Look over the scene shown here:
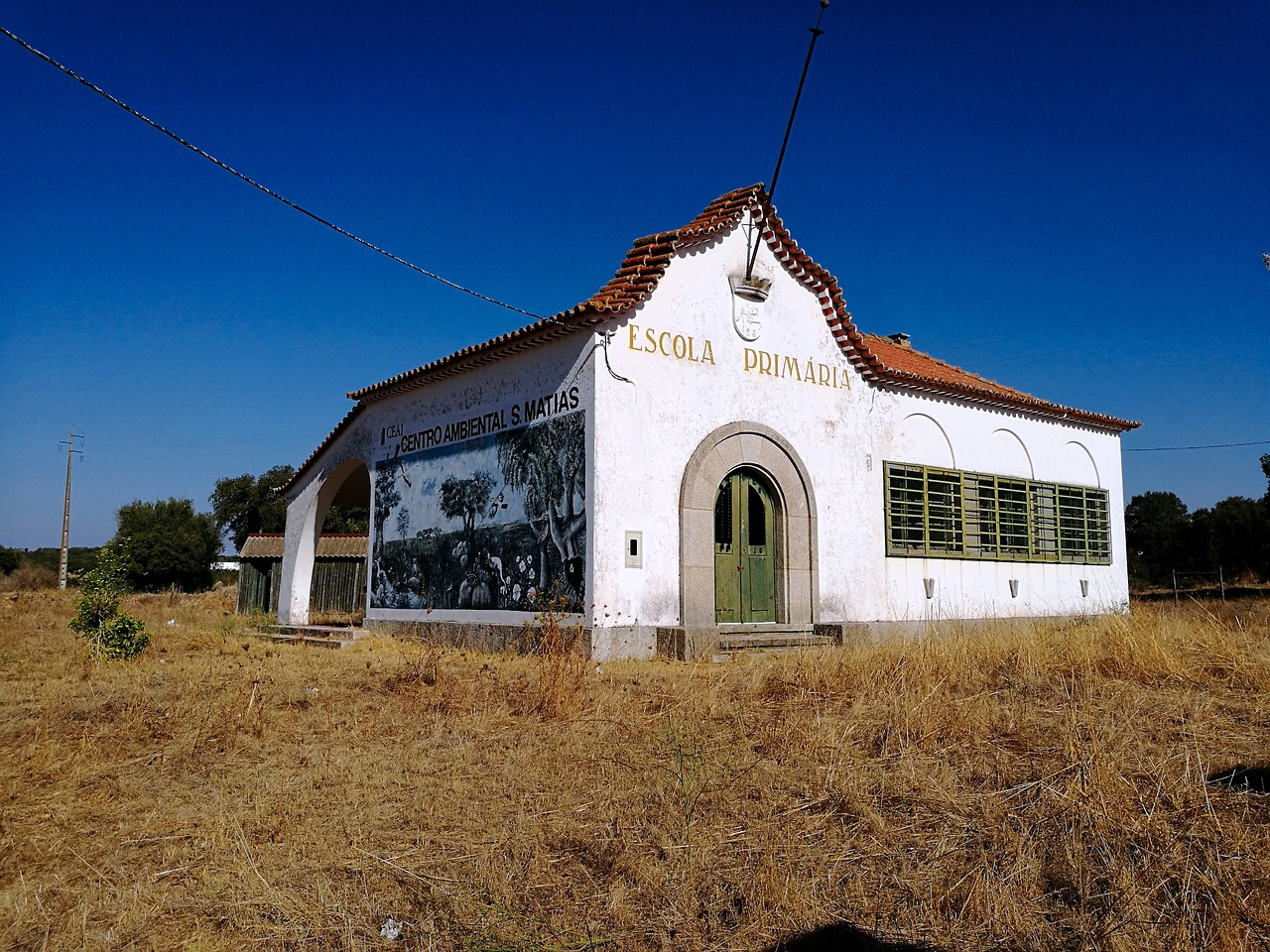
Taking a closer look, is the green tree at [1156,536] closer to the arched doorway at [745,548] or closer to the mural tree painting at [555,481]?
the arched doorway at [745,548]

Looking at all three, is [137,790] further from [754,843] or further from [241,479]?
[241,479]

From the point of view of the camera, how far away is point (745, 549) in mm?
13453

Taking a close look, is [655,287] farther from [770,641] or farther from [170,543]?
[170,543]

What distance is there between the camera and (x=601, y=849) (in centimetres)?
452

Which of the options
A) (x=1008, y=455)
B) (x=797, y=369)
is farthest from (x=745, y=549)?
(x=1008, y=455)

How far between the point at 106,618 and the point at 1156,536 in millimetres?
50368

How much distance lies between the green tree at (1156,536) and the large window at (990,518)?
28.0m

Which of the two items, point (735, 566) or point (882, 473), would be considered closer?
point (735, 566)

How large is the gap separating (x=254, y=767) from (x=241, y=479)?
2139 inches

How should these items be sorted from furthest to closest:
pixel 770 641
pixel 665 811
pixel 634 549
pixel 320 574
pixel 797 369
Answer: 1. pixel 320 574
2. pixel 797 369
3. pixel 770 641
4. pixel 634 549
5. pixel 665 811

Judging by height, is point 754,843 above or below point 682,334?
below

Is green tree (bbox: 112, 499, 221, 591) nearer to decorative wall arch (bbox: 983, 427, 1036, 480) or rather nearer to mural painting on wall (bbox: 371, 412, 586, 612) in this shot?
mural painting on wall (bbox: 371, 412, 586, 612)

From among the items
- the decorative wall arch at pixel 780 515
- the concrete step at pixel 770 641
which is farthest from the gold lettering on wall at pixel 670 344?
the concrete step at pixel 770 641

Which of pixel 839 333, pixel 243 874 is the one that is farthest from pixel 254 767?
pixel 839 333
